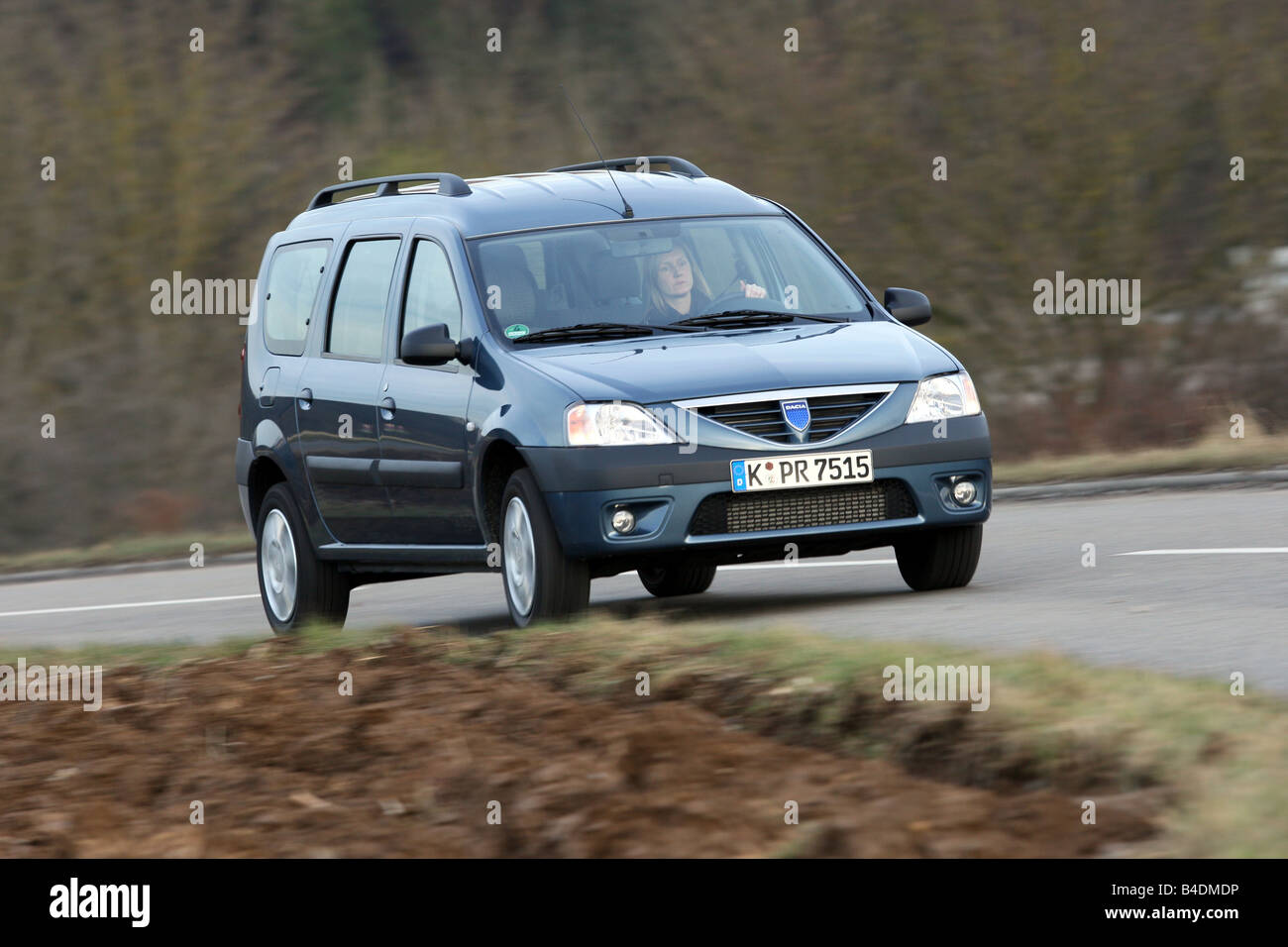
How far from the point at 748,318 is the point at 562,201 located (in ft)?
3.87

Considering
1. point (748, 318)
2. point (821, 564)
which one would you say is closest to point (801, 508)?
point (748, 318)

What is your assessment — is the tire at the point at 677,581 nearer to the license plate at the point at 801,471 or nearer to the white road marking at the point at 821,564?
the white road marking at the point at 821,564

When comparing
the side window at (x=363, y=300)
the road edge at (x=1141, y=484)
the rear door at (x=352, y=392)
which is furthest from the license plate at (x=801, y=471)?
the road edge at (x=1141, y=484)

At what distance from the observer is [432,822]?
5535mm

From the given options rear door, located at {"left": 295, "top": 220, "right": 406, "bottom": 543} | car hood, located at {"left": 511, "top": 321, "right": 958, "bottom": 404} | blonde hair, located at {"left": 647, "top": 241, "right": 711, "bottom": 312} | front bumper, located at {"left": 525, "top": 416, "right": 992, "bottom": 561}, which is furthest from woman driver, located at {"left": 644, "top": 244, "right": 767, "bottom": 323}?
rear door, located at {"left": 295, "top": 220, "right": 406, "bottom": 543}

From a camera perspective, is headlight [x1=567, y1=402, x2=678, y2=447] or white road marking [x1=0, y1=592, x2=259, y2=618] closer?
headlight [x1=567, y1=402, x2=678, y2=447]

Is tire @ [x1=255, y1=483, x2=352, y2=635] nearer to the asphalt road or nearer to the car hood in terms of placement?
the asphalt road

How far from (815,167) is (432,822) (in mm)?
15483

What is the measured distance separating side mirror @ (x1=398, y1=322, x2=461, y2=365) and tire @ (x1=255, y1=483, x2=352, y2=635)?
6.32ft

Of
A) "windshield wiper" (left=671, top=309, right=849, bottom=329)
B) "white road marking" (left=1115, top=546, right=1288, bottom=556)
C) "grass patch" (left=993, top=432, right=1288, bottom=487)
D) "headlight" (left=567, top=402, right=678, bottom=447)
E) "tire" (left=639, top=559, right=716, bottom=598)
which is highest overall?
"windshield wiper" (left=671, top=309, right=849, bottom=329)

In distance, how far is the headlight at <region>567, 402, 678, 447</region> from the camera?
29.5 feet

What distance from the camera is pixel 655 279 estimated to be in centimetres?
1016

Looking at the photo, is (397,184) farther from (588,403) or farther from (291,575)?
(588,403)
